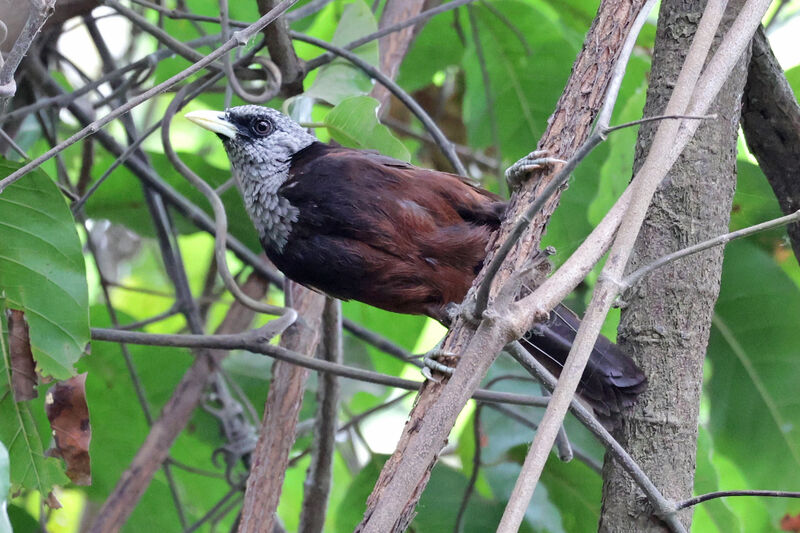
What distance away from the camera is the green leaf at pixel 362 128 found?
85.9 inches

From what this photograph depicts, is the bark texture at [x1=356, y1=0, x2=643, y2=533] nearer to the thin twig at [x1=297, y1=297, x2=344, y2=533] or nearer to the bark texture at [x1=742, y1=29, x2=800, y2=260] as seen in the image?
the bark texture at [x1=742, y1=29, x2=800, y2=260]

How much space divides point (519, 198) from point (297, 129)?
1167 mm

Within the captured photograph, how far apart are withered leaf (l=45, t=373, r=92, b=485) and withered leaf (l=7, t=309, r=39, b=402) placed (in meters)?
0.05

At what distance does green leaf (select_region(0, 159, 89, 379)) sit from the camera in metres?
1.82

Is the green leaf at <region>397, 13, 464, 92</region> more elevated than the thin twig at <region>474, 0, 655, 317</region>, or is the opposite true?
the green leaf at <region>397, 13, 464, 92</region>

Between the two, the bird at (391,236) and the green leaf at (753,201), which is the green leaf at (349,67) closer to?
the bird at (391,236)

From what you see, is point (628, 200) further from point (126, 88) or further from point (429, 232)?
point (126, 88)

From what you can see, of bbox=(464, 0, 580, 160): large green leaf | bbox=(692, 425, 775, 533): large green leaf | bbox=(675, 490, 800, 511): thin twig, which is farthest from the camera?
bbox=(464, 0, 580, 160): large green leaf

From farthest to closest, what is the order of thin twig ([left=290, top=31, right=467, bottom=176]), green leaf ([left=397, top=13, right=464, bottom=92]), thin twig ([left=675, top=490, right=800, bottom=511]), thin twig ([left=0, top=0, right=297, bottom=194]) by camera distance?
green leaf ([left=397, top=13, right=464, bottom=92]) → thin twig ([left=290, top=31, right=467, bottom=176]) → thin twig ([left=675, top=490, right=800, bottom=511]) → thin twig ([left=0, top=0, right=297, bottom=194])

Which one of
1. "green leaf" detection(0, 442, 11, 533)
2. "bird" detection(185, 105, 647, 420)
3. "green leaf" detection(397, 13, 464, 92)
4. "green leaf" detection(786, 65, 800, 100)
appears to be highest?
"green leaf" detection(397, 13, 464, 92)

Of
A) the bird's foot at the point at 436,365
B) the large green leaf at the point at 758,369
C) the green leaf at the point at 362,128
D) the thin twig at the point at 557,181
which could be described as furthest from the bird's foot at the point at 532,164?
the large green leaf at the point at 758,369

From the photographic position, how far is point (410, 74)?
132 inches

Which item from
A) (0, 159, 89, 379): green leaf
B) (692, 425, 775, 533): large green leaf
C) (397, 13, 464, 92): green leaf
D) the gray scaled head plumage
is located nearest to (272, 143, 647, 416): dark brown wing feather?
the gray scaled head plumage

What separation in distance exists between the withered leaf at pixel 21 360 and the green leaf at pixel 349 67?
99 cm
